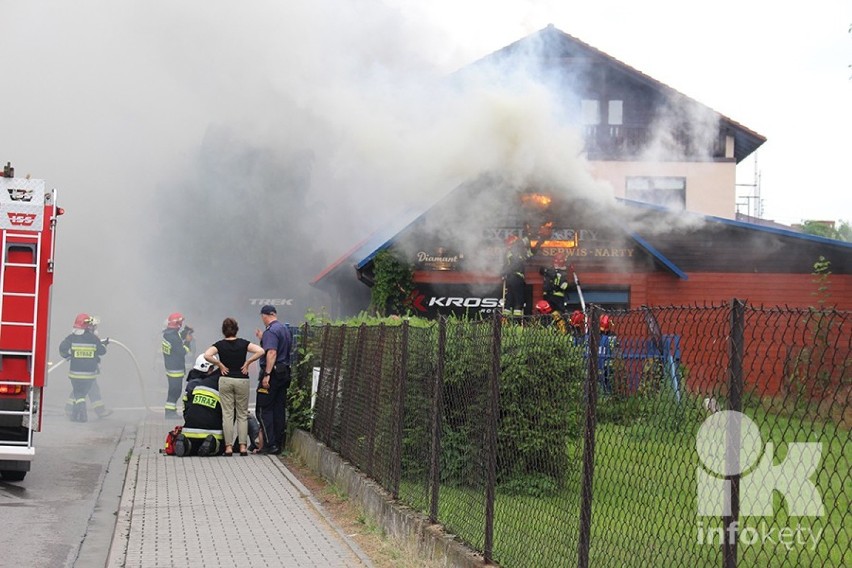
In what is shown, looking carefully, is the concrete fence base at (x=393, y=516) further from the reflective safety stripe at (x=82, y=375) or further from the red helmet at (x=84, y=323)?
the red helmet at (x=84, y=323)

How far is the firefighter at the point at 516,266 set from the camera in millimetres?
21281

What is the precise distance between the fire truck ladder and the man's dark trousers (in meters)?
3.84

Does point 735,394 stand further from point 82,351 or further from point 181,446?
point 82,351

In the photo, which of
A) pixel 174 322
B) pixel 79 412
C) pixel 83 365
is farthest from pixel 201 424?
pixel 174 322

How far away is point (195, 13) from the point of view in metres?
24.8

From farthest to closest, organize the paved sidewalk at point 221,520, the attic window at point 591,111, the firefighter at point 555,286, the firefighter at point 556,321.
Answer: the attic window at point 591,111, the firefighter at point 555,286, the paved sidewalk at point 221,520, the firefighter at point 556,321

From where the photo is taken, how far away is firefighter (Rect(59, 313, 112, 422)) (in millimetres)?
19625

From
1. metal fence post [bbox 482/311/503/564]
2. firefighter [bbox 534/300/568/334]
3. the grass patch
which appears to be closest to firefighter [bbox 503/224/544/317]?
metal fence post [bbox 482/311/503/564]

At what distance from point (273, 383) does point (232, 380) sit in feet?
2.56

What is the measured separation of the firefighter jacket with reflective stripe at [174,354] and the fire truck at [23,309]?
336 inches

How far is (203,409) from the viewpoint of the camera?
1411 centimetres

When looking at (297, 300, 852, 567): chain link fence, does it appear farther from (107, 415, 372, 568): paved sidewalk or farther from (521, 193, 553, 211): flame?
(521, 193, 553, 211): flame

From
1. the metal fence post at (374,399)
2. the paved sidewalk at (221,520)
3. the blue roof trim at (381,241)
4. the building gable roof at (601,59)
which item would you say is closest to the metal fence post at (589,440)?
the paved sidewalk at (221,520)

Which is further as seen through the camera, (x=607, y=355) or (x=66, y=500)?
(x=66, y=500)
